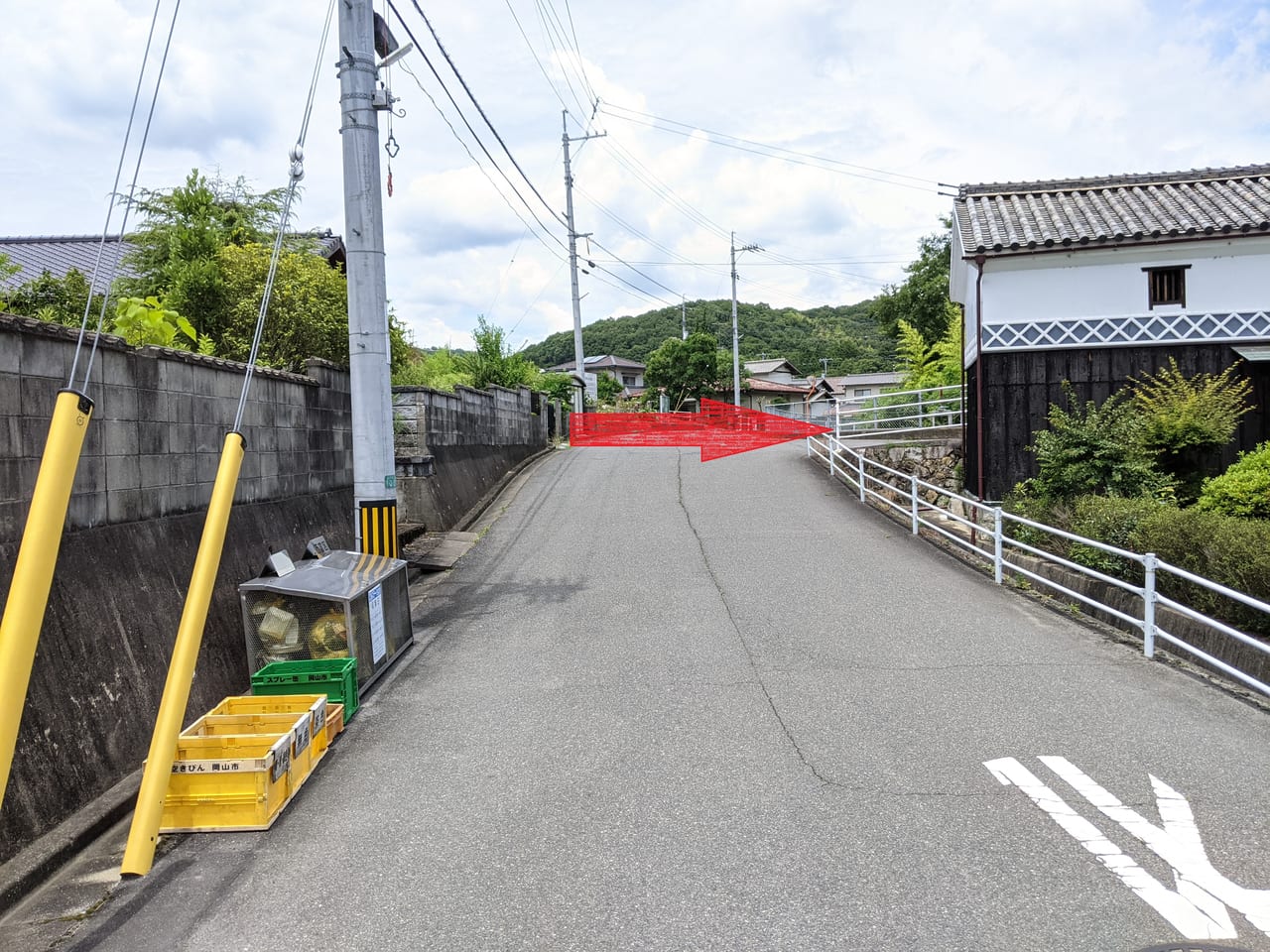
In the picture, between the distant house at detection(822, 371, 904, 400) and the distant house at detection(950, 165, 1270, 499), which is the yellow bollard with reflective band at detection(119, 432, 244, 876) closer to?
the distant house at detection(950, 165, 1270, 499)

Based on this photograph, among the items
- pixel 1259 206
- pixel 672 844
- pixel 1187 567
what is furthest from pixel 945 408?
pixel 672 844

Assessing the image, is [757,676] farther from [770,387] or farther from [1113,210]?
[770,387]

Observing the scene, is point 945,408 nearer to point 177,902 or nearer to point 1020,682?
point 1020,682

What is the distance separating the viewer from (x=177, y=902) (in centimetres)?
397

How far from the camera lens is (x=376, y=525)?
9.40 m

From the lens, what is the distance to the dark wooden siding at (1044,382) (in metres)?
15.6

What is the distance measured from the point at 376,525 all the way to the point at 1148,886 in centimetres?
740

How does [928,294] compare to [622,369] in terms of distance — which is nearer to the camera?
[928,294]

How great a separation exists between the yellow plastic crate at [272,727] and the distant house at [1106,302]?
45.4 ft

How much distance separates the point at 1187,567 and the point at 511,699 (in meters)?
6.58

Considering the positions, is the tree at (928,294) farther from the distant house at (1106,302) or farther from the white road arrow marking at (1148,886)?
the white road arrow marking at (1148,886)

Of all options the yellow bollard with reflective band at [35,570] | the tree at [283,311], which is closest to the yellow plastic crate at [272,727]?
the yellow bollard with reflective band at [35,570]

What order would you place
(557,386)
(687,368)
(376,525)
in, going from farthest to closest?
(687,368) < (557,386) < (376,525)
